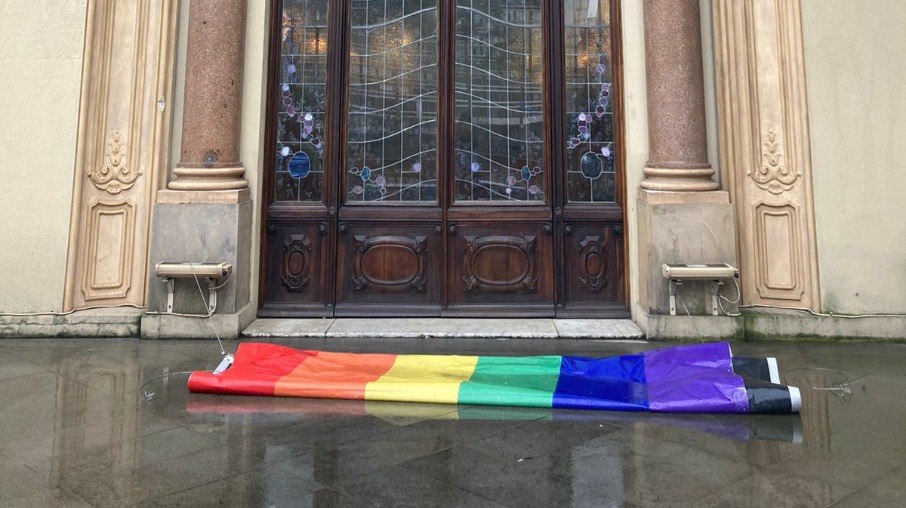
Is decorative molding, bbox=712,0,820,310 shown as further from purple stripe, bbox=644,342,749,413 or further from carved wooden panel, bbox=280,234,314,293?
carved wooden panel, bbox=280,234,314,293

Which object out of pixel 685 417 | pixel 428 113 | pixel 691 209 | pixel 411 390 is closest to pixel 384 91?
pixel 428 113

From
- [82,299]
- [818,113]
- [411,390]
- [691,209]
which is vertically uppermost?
[818,113]

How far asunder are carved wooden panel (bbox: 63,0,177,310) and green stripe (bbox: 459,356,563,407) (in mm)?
3455

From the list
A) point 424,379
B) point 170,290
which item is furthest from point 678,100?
point 170,290

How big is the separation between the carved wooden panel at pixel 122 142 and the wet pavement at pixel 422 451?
5.37 ft

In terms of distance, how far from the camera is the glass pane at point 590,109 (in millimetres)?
7141

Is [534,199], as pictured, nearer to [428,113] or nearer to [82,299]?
[428,113]

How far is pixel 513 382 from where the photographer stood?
4.84 metres

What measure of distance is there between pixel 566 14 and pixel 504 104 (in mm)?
1072

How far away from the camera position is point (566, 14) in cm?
723

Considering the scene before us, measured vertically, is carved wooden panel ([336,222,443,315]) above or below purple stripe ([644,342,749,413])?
above

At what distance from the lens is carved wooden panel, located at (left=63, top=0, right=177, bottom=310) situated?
6.63m

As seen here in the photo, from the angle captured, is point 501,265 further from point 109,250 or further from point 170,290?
point 109,250

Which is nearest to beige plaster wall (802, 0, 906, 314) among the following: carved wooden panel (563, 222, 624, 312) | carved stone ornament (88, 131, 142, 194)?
carved wooden panel (563, 222, 624, 312)
